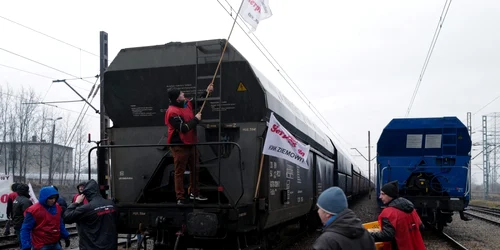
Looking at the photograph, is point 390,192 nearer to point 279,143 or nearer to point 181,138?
point 279,143

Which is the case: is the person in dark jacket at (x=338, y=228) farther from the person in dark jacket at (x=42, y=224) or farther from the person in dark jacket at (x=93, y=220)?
the person in dark jacket at (x=42, y=224)

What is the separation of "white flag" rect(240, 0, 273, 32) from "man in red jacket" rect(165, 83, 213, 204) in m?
2.05

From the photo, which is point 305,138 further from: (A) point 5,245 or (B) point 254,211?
(A) point 5,245

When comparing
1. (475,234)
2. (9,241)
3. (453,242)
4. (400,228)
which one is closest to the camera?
(400,228)

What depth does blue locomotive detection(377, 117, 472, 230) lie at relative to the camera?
12.3 metres

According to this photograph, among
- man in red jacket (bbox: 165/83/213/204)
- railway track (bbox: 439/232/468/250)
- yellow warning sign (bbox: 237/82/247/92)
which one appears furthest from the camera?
railway track (bbox: 439/232/468/250)

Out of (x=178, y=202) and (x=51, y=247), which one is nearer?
(x=51, y=247)

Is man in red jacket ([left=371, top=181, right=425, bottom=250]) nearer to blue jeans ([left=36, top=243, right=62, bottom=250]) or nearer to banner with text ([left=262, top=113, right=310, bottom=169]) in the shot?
banner with text ([left=262, top=113, right=310, bottom=169])

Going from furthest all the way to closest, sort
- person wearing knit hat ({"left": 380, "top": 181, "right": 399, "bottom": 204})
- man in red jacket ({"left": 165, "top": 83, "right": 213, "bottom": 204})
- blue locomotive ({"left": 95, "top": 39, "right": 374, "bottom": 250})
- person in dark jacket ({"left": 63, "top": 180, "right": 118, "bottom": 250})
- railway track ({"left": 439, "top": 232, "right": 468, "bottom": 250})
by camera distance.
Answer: railway track ({"left": 439, "top": 232, "right": 468, "bottom": 250}), blue locomotive ({"left": 95, "top": 39, "right": 374, "bottom": 250}), man in red jacket ({"left": 165, "top": 83, "right": 213, "bottom": 204}), person in dark jacket ({"left": 63, "top": 180, "right": 118, "bottom": 250}), person wearing knit hat ({"left": 380, "top": 181, "right": 399, "bottom": 204})

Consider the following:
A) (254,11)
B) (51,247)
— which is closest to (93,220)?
(51,247)

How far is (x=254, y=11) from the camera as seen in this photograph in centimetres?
828

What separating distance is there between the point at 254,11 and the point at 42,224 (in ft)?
16.5

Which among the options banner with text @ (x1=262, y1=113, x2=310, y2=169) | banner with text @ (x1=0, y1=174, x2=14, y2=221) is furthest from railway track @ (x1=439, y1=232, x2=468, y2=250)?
banner with text @ (x1=0, y1=174, x2=14, y2=221)

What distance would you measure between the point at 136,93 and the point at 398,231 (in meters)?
4.65
